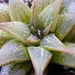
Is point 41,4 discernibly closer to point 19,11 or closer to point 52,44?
point 19,11

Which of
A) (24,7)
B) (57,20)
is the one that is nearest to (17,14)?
(24,7)

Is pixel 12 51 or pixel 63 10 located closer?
pixel 12 51

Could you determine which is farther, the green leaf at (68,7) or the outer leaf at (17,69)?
the green leaf at (68,7)

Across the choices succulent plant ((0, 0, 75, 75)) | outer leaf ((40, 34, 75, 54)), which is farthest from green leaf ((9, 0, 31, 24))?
outer leaf ((40, 34, 75, 54))

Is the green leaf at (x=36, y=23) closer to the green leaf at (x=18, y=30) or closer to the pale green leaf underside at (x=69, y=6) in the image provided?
the green leaf at (x=18, y=30)

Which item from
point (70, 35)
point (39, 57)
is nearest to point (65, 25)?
point (70, 35)

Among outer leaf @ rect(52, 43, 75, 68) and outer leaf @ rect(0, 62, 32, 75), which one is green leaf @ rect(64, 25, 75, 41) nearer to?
outer leaf @ rect(52, 43, 75, 68)

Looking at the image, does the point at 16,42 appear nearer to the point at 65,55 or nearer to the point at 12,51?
the point at 12,51

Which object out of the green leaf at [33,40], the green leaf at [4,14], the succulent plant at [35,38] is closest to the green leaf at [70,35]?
the succulent plant at [35,38]
